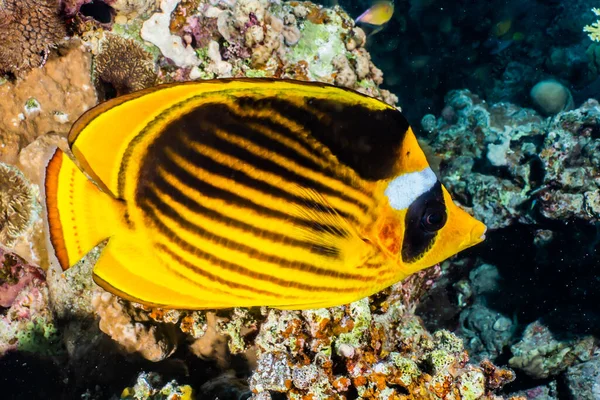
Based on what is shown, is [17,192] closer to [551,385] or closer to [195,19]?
[195,19]

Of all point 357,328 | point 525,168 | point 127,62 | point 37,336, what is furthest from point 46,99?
point 525,168

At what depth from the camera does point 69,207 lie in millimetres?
1055

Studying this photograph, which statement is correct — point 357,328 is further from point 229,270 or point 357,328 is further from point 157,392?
point 229,270

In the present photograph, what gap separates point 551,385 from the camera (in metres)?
4.55

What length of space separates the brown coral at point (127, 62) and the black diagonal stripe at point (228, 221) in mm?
2622

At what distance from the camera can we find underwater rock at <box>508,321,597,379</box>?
4.37 m

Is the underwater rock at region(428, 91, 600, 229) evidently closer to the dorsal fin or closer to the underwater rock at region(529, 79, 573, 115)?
the underwater rock at region(529, 79, 573, 115)

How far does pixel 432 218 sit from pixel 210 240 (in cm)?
58

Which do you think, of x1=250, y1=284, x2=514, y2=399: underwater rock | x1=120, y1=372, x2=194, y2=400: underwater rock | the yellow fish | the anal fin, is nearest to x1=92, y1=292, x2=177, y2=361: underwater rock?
x1=120, y1=372, x2=194, y2=400: underwater rock

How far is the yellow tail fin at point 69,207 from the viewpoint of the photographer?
Answer: 1050 millimetres

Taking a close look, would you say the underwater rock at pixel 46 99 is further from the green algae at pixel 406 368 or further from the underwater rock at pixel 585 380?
the underwater rock at pixel 585 380

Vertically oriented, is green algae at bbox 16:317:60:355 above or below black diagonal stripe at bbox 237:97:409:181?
below

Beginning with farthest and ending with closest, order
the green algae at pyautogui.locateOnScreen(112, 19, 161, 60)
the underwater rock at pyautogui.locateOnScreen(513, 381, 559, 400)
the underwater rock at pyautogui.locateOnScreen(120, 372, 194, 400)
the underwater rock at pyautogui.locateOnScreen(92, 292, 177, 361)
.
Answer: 1. the underwater rock at pyautogui.locateOnScreen(513, 381, 559, 400)
2. the green algae at pyautogui.locateOnScreen(112, 19, 161, 60)
3. the underwater rock at pyautogui.locateOnScreen(92, 292, 177, 361)
4. the underwater rock at pyautogui.locateOnScreen(120, 372, 194, 400)

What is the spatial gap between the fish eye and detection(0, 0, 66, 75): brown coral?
127 inches
